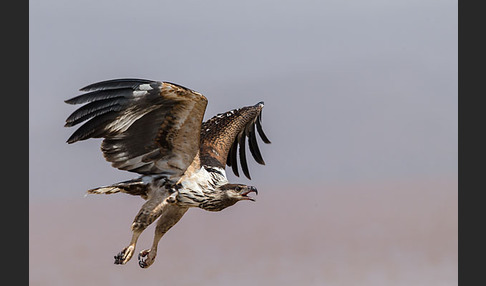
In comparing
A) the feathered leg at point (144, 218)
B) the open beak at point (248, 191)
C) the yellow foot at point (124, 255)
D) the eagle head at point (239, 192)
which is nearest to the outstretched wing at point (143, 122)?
the feathered leg at point (144, 218)

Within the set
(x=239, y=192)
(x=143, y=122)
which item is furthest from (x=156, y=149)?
(x=239, y=192)

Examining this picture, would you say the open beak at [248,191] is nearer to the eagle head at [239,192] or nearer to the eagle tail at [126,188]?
the eagle head at [239,192]

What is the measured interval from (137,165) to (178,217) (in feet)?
4.19

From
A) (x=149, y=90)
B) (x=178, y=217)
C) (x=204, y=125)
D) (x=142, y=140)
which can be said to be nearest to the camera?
Answer: (x=149, y=90)

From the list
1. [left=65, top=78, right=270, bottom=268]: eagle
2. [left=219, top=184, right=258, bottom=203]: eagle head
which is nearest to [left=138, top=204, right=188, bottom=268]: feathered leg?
[left=65, top=78, right=270, bottom=268]: eagle

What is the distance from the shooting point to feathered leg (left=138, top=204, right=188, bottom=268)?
15008 mm

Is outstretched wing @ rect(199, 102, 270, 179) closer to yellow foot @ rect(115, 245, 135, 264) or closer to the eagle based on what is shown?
the eagle

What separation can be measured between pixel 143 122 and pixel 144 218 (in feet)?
5.22

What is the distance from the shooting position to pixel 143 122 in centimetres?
1385

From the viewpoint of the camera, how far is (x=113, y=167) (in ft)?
46.9

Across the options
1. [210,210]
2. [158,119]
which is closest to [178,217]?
[210,210]

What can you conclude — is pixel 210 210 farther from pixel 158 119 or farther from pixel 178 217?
pixel 158 119

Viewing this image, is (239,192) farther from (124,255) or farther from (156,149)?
(124,255)

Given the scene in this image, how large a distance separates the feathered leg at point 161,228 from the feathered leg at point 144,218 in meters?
0.56
